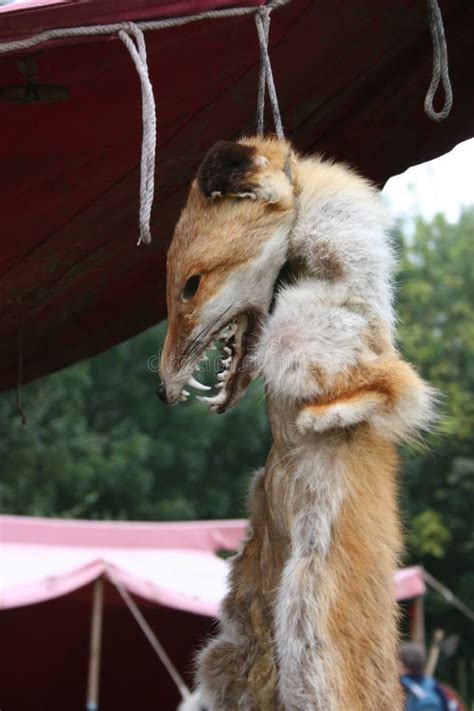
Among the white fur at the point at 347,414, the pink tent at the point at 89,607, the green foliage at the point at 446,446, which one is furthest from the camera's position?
the green foliage at the point at 446,446

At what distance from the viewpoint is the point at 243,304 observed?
1795mm

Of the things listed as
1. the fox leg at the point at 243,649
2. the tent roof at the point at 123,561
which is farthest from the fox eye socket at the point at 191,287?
the tent roof at the point at 123,561

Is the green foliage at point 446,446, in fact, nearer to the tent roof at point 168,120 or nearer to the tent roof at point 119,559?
the tent roof at point 119,559

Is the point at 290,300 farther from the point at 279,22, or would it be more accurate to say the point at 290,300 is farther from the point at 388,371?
the point at 279,22

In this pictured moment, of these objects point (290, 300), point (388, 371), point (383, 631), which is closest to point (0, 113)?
point (290, 300)

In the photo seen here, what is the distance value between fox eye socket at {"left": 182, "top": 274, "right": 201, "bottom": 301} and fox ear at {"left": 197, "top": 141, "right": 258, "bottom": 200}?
0.13 meters

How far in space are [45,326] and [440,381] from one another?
13875mm

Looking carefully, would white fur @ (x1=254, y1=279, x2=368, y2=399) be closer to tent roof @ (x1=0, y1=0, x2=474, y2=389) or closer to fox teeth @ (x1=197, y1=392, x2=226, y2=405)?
fox teeth @ (x1=197, y1=392, x2=226, y2=405)

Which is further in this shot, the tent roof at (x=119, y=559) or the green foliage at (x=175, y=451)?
the green foliage at (x=175, y=451)

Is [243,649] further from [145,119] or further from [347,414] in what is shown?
[145,119]

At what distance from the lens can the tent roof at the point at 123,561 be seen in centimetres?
646

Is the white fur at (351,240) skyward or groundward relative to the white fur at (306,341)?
skyward

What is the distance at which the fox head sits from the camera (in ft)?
5.79

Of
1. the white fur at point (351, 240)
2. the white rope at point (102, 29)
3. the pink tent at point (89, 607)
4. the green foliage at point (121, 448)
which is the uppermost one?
the white rope at point (102, 29)
